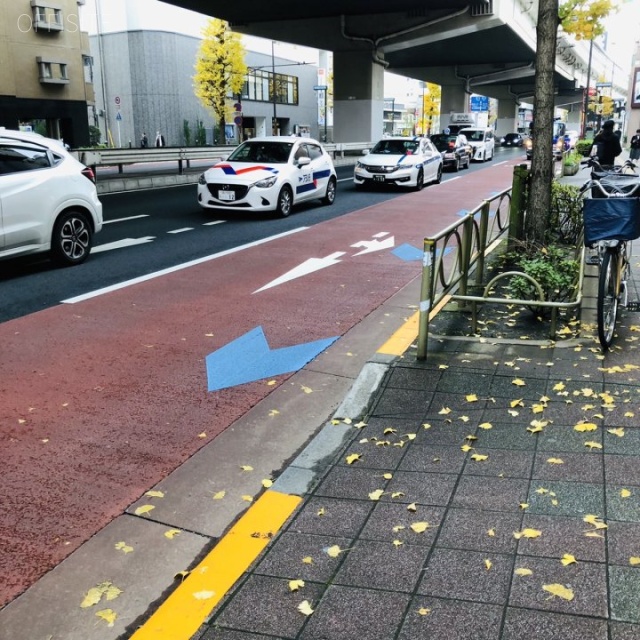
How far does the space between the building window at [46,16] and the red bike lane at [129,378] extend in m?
34.5

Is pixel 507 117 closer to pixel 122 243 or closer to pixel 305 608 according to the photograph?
pixel 122 243

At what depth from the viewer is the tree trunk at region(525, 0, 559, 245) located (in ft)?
26.6

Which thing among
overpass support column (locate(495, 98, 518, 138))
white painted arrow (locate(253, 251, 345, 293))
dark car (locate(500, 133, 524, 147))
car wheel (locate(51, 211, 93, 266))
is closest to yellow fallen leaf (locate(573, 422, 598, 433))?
white painted arrow (locate(253, 251, 345, 293))

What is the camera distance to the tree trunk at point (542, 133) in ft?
26.6

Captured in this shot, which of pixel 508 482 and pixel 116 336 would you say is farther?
pixel 116 336

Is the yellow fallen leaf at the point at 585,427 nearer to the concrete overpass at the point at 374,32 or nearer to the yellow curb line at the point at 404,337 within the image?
the yellow curb line at the point at 404,337

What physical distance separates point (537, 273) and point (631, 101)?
208 ft

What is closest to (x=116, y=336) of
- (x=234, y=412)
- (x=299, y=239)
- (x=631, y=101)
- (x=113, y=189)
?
(x=234, y=412)

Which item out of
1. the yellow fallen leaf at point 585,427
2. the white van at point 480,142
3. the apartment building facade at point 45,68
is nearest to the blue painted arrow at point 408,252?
the yellow fallen leaf at point 585,427

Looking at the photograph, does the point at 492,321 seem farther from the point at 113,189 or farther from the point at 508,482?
the point at 113,189

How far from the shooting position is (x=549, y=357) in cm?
548

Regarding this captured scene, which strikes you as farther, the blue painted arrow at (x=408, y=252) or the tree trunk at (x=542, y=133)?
the blue painted arrow at (x=408, y=252)

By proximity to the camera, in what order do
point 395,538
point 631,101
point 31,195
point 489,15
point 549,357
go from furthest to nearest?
point 631,101
point 489,15
point 31,195
point 549,357
point 395,538

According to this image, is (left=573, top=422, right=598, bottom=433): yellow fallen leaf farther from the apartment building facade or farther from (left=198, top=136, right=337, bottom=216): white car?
the apartment building facade
